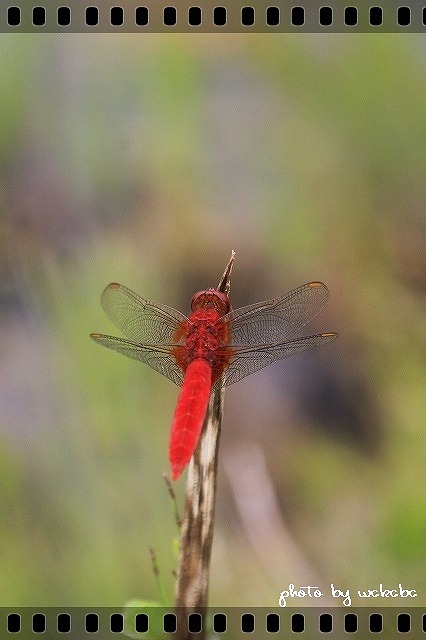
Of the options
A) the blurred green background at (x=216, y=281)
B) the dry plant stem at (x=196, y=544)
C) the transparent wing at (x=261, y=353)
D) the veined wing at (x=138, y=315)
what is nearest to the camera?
the dry plant stem at (x=196, y=544)

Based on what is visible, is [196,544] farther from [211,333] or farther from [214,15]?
[214,15]

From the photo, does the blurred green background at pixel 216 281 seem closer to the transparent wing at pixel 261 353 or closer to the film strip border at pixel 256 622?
the film strip border at pixel 256 622

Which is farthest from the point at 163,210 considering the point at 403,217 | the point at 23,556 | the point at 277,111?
the point at 23,556

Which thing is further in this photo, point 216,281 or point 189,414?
point 216,281

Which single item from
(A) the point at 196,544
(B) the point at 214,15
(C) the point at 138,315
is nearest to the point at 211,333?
(C) the point at 138,315

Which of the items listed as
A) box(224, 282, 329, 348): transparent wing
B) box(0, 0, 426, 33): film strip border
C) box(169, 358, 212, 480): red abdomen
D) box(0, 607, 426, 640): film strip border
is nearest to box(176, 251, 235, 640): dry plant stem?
box(169, 358, 212, 480): red abdomen

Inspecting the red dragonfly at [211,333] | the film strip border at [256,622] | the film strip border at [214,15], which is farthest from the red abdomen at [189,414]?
the film strip border at [214,15]
